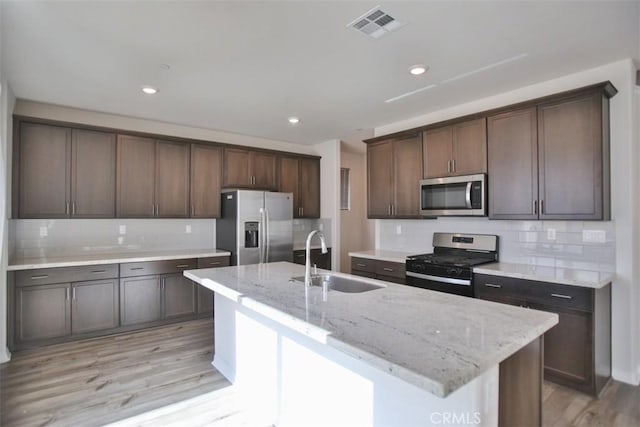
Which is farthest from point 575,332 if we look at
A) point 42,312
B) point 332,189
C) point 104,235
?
point 104,235

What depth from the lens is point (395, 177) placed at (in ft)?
14.0

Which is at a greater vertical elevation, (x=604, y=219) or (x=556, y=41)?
(x=556, y=41)

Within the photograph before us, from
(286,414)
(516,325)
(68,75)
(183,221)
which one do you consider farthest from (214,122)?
(516,325)

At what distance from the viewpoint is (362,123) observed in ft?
15.1

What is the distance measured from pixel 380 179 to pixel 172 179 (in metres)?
2.73

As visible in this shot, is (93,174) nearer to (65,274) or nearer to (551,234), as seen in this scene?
(65,274)

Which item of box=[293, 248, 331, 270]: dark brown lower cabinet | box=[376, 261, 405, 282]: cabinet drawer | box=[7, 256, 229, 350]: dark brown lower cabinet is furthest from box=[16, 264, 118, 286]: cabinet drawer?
box=[376, 261, 405, 282]: cabinet drawer

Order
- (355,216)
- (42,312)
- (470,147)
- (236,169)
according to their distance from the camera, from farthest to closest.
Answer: (355,216) < (236,169) < (470,147) < (42,312)

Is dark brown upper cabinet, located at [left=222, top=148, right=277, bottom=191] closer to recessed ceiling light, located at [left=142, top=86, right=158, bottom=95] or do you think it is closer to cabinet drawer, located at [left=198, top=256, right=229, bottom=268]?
cabinet drawer, located at [left=198, top=256, right=229, bottom=268]

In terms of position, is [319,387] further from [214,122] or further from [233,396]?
[214,122]

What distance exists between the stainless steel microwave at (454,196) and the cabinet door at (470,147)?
0.10m

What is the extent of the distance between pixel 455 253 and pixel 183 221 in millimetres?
3606

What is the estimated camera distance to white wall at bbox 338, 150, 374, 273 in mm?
6742

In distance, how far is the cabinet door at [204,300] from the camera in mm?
4344
